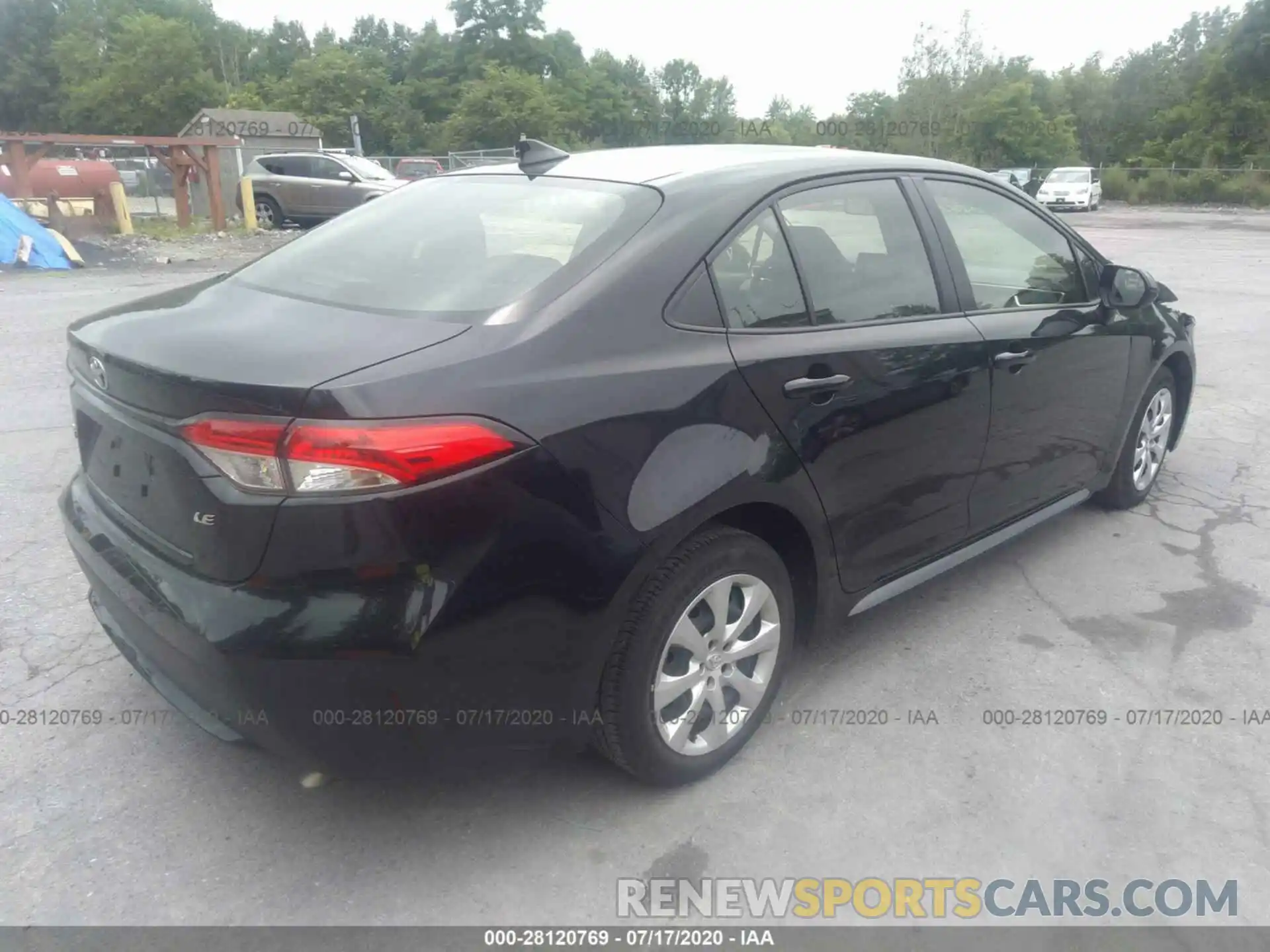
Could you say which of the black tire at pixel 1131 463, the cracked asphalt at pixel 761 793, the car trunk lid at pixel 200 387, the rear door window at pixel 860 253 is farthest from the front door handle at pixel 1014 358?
the car trunk lid at pixel 200 387

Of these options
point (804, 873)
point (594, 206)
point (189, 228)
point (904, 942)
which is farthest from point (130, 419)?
point (189, 228)

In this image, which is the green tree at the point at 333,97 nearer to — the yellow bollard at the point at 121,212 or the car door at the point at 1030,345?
the yellow bollard at the point at 121,212

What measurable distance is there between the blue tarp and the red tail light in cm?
1418

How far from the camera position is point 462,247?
2688mm

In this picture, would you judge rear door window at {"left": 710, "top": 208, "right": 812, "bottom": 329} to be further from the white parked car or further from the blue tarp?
the white parked car

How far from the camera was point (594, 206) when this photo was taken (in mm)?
2686

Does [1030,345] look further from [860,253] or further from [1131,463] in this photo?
[1131,463]

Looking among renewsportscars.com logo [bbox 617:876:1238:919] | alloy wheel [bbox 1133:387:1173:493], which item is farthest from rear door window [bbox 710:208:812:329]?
alloy wheel [bbox 1133:387:1173:493]

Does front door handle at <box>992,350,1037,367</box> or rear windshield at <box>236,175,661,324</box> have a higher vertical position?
rear windshield at <box>236,175,661,324</box>

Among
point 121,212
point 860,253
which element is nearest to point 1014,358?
point 860,253

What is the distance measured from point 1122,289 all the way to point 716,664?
8.56 feet

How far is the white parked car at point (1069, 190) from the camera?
1341 inches

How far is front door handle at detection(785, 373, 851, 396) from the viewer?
8.70ft

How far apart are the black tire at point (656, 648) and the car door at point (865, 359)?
1.15ft
